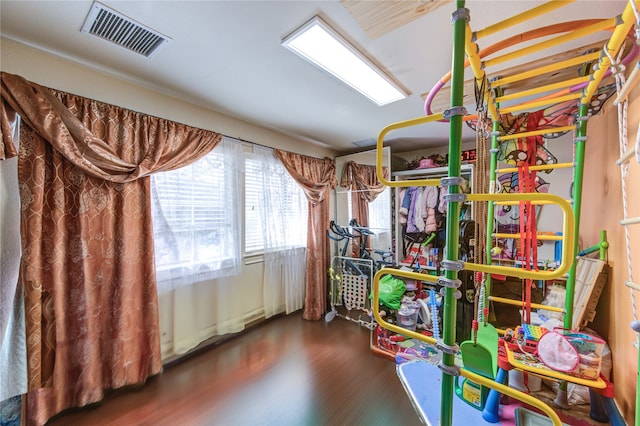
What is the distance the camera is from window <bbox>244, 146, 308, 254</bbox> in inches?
113

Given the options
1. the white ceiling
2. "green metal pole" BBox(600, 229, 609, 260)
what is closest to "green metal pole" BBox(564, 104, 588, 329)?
"green metal pole" BBox(600, 229, 609, 260)

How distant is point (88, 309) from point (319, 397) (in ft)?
5.76

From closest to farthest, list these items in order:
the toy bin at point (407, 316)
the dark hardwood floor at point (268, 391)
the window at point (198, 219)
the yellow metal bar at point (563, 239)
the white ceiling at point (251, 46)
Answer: the yellow metal bar at point (563, 239)
the white ceiling at point (251, 46)
the dark hardwood floor at point (268, 391)
the window at point (198, 219)
the toy bin at point (407, 316)

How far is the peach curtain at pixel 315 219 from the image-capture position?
3.25m

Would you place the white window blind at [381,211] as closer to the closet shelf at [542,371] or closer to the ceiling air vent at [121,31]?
the closet shelf at [542,371]

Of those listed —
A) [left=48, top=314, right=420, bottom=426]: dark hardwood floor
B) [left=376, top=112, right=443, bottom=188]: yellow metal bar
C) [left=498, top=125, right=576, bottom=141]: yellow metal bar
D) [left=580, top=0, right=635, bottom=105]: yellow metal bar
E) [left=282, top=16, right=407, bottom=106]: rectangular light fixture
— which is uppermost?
[left=282, top=16, right=407, bottom=106]: rectangular light fixture

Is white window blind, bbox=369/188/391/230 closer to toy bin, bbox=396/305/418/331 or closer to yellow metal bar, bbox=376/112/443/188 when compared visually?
toy bin, bbox=396/305/418/331

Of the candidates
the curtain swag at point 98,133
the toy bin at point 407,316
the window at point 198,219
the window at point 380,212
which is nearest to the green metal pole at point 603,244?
the toy bin at point 407,316

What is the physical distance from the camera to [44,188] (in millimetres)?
1542

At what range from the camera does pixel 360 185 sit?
12.4ft

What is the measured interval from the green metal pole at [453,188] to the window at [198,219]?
7.30ft

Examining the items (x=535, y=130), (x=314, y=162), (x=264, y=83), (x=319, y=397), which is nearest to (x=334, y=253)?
(x=314, y=162)

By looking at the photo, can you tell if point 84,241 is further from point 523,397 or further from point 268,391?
point 523,397

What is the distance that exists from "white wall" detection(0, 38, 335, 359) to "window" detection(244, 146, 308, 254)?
206mm
